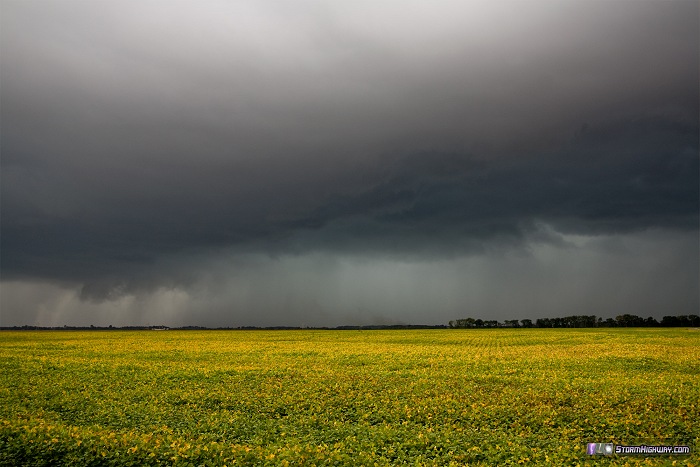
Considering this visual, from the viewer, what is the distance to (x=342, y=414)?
20234 millimetres

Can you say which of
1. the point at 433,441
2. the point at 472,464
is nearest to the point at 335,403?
the point at 433,441

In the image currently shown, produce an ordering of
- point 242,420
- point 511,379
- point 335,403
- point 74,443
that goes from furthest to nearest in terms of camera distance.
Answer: point 511,379 → point 335,403 → point 242,420 → point 74,443

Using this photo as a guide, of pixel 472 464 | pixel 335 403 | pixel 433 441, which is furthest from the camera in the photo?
pixel 335 403

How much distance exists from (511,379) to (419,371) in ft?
21.6

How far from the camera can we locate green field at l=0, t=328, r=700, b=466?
A: 48.9 feet

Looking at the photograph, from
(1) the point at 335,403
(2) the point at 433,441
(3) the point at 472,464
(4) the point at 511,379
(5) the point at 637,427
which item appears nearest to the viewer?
(3) the point at 472,464

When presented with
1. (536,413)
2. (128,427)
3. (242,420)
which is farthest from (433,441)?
(128,427)

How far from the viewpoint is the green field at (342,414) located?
1490cm

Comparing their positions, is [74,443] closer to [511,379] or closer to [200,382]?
[200,382]

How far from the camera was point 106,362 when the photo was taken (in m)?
37.7

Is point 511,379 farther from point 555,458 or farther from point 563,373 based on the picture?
point 555,458

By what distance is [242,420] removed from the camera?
1945cm

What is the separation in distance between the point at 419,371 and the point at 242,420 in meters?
15.6

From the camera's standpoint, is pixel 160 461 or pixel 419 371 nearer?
pixel 160 461
